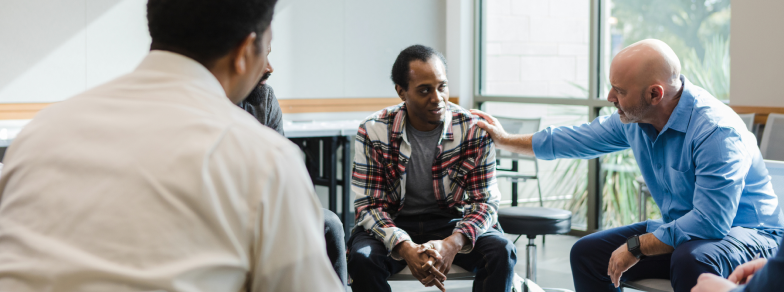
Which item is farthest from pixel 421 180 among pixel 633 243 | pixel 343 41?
pixel 343 41

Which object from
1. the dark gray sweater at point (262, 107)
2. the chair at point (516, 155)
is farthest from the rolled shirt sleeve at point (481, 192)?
the chair at point (516, 155)

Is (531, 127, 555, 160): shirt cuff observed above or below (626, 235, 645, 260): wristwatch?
above

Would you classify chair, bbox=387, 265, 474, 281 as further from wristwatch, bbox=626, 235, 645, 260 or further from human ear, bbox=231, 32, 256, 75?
human ear, bbox=231, 32, 256, 75

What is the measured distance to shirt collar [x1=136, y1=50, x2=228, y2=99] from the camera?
0.85 metres

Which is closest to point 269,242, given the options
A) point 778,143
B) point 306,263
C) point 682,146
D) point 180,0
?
point 306,263

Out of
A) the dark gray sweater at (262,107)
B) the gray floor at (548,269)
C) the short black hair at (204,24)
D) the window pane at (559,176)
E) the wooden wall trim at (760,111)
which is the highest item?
the short black hair at (204,24)

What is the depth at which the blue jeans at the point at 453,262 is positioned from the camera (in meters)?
2.13

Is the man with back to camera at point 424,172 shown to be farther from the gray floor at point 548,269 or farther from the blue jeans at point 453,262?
the gray floor at point 548,269

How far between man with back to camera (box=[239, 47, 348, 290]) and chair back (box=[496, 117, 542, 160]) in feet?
7.07

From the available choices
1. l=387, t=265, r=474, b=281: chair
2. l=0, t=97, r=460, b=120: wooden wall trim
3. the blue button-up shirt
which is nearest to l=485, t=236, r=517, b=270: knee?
l=387, t=265, r=474, b=281: chair

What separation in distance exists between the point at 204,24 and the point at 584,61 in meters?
4.26

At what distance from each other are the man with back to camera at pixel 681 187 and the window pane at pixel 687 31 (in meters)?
2.06

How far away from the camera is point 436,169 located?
235 centimetres

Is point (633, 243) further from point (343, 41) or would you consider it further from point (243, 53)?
point (343, 41)
